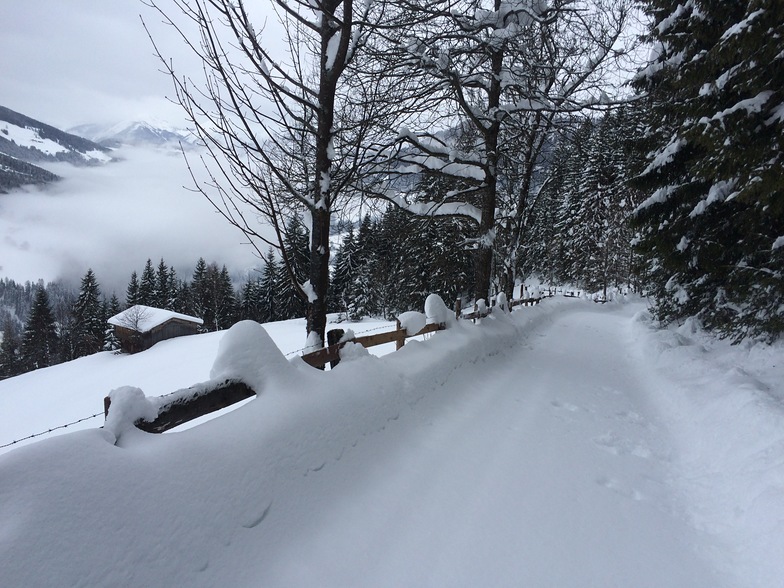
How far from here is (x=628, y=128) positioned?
10.5 metres

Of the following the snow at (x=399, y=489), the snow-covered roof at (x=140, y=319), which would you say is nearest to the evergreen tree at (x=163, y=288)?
the snow-covered roof at (x=140, y=319)

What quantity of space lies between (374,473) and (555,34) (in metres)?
9.34

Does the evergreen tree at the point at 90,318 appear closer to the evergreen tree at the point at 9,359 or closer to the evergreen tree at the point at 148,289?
the evergreen tree at the point at 148,289

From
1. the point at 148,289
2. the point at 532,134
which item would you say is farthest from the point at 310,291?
the point at 148,289

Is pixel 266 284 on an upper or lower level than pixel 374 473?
upper

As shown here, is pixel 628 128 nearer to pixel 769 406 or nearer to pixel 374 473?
pixel 769 406

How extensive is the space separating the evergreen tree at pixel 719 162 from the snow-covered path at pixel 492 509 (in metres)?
3.82

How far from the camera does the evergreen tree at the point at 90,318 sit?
170 feet

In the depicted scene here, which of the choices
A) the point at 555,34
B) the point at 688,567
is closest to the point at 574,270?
the point at 555,34

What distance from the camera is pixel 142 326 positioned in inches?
1422

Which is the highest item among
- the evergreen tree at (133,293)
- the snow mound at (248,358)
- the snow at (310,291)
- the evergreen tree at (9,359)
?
the evergreen tree at (133,293)

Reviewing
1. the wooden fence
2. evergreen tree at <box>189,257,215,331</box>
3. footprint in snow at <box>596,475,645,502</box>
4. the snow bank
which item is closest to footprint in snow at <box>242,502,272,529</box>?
the wooden fence

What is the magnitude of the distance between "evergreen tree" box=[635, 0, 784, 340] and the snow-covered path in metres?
3.82

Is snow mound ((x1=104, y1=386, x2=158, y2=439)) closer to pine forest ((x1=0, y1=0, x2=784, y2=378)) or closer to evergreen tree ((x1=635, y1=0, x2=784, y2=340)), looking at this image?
pine forest ((x1=0, y1=0, x2=784, y2=378))
